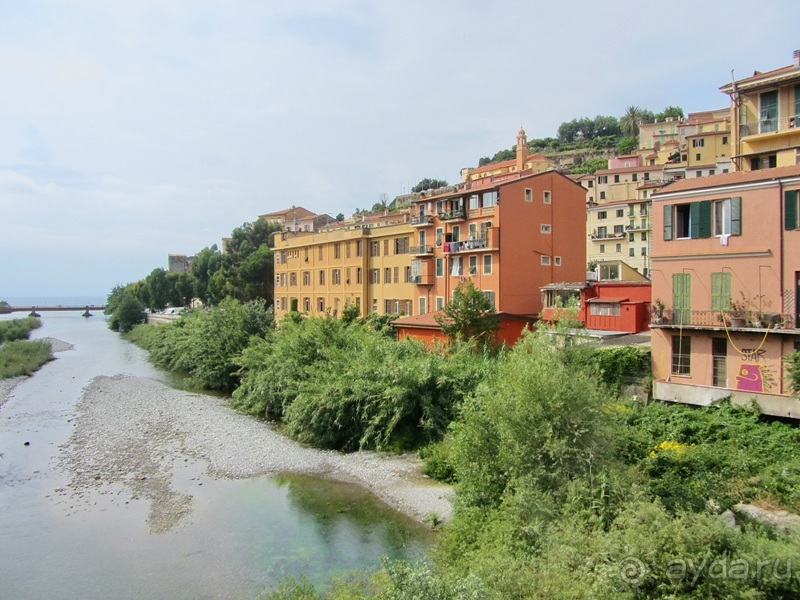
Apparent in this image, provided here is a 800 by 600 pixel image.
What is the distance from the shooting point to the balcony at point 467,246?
38562 millimetres

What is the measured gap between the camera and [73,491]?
22688 millimetres

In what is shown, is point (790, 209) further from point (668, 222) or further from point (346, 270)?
point (346, 270)

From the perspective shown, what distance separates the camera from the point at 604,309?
33.1 m

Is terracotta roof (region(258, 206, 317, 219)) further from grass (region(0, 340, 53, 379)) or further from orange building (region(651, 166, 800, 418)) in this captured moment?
orange building (region(651, 166, 800, 418))

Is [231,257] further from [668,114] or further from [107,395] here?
[668,114]

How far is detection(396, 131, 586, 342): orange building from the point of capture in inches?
1511

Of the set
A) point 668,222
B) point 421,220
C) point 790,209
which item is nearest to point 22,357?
point 421,220

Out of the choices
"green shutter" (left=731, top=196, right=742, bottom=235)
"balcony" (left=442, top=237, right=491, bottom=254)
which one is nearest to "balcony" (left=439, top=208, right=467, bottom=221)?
"balcony" (left=442, top=237, right=491, bottom=254)

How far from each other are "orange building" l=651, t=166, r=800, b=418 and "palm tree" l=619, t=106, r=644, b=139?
95.8 m

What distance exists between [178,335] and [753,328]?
5076cm

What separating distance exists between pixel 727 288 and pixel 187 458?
24.1 metres

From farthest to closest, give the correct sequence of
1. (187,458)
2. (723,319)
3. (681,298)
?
1. (187,458)
2. (681,298)
3. (723,319)

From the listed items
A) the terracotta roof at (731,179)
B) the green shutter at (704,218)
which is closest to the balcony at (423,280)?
the terracotta roof at (731,179)

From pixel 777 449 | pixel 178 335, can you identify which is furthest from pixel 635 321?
pixel 178 335
